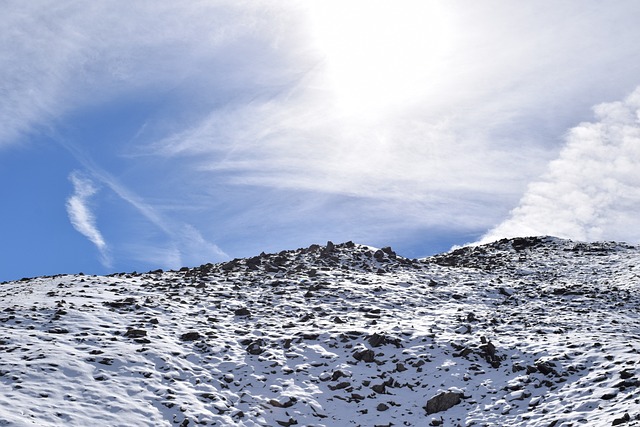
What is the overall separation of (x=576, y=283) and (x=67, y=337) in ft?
93.8

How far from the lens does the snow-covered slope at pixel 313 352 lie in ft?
49.6

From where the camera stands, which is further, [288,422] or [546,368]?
[546,368]

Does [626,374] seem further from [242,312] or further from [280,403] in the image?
[242,312]

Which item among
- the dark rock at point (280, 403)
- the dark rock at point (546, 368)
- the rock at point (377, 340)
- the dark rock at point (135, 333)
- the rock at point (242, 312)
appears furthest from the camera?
the rock at point (242, 312)

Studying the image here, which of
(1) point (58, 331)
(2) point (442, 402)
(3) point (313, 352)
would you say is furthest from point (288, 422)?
(1) point (58, 331)

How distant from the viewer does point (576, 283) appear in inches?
1302

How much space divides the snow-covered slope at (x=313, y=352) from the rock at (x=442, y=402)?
0.05m

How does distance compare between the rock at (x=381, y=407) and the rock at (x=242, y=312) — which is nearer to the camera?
the rock at (x=381, y=407)

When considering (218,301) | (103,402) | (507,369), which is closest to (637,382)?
(507,369)

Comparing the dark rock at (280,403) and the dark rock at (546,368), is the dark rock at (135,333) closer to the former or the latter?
the dark rock at (280,403)

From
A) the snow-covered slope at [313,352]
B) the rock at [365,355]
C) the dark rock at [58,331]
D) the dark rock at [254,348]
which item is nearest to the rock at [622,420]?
the snow-covered slope at [313,352]

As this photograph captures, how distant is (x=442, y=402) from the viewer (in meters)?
16.7

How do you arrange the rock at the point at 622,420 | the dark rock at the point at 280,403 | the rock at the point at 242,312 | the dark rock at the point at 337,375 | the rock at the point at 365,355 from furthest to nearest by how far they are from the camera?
the rock at the point at 242,312, the rock at the point at 365,355, the dark rock at the point at 337,375, the dark rock at the point at 280,403, the rock at the point at 622,420

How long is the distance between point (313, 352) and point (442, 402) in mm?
5391
